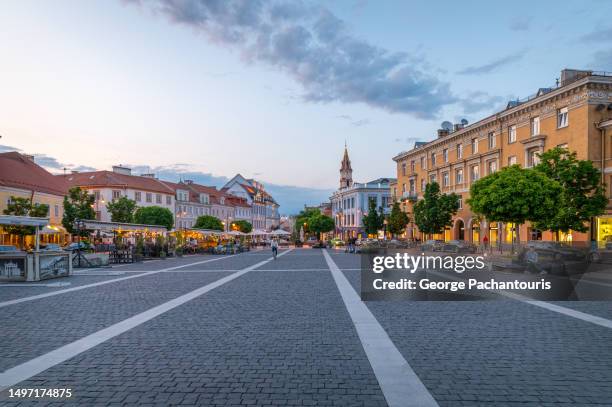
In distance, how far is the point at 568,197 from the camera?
2977 centimetres

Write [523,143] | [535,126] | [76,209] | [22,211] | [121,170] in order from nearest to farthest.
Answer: [22,211] < [535,126] < [523,143] < [76,209] < [121,170]

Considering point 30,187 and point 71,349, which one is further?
point 30,187

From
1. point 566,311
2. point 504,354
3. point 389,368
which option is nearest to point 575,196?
point 566,311

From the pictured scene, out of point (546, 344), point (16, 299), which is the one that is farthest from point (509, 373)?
point (16, 299)

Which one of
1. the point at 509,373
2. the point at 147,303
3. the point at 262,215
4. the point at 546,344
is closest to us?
the point at 509,373

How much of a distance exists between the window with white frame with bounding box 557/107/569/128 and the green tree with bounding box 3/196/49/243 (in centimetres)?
4344

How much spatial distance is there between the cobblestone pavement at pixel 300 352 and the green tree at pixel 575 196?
2054 cm

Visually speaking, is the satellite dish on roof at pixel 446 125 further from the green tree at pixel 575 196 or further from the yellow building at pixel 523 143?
the green tree at pixel 575 196

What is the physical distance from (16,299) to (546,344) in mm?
13334

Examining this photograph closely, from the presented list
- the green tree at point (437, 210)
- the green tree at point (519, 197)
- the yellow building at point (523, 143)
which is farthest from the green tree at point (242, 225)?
the green tree at point (519, 197)

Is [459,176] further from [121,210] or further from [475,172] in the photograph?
[121,210]

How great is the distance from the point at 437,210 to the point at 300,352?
148 feet

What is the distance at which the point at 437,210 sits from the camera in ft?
162

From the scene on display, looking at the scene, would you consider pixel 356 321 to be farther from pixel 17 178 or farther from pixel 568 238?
pixel 17 178
